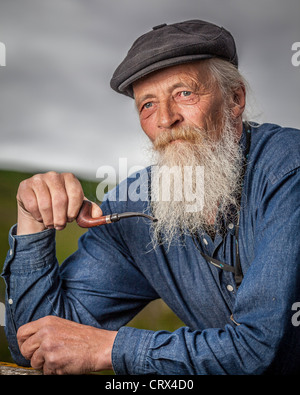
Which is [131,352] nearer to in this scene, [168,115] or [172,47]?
[168,115]

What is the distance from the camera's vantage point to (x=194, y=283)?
123 cm

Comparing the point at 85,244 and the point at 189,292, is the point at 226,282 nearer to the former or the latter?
the point at 189,292

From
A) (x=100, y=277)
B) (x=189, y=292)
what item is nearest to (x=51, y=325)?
(x=100, y=277)

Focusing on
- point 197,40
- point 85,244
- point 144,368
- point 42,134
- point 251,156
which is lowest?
point 144,368

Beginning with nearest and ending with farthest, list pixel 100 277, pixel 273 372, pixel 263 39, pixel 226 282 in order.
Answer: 1. pixel 273 372
2. pixel 226 282
3. pixel 100 277
4. pixel 263 39

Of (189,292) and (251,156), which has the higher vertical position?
(251,156)

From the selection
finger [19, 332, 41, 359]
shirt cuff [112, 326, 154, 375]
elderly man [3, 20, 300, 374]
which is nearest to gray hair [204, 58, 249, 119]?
elderly man [3, 20, 300, 374]

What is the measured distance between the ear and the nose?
0.70ft

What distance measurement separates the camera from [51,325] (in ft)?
3.51

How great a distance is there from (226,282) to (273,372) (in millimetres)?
324

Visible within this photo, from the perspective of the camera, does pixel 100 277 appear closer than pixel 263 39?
Yes

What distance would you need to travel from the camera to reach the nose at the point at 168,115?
3.93 feet

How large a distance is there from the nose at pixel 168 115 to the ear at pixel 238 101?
0.70 feet

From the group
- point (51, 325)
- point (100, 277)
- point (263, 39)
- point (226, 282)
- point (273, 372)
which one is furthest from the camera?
point (263, 39)
